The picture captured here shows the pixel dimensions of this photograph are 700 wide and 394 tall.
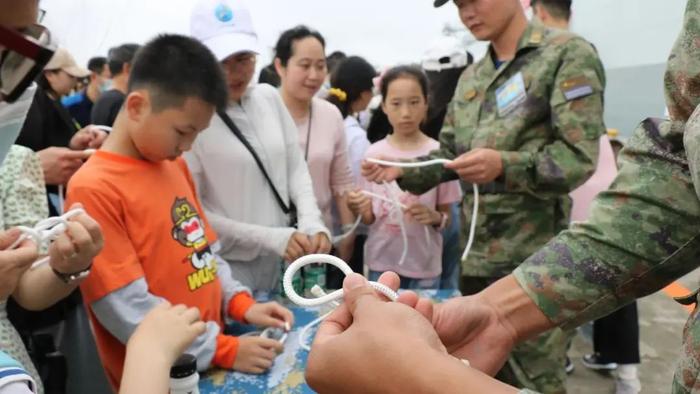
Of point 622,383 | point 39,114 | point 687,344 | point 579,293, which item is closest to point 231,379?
point 579,293

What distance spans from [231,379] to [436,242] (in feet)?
4.43

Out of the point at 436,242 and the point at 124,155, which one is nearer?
the point at 124,155

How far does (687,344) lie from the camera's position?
71 centimetres

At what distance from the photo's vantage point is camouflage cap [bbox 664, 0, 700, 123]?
0.80 meters

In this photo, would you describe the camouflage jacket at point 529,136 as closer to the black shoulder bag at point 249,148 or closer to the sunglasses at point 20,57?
the black shoulder bag at point 249,148

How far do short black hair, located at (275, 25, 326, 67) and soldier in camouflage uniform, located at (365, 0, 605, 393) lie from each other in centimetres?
77

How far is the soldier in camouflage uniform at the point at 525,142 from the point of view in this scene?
5.72 feet

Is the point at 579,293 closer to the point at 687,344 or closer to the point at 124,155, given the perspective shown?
the point at 687,344

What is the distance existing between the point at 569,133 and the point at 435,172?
1.62 ft

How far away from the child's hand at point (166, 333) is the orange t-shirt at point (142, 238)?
0.20 m

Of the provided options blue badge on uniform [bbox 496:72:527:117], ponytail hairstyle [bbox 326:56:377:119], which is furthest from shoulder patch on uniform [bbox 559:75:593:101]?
ponytail hairstyle [bbox 326:56:377:119]

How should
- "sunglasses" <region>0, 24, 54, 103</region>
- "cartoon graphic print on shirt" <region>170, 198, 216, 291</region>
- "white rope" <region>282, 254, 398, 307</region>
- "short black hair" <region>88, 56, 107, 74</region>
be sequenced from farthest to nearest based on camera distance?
"short black hair" <region>88, 56, 107, 74</region>
"cartoon graphic print on shirt" <region>170, 198, 216, 291</region>
"white rope" <region>282, 254, 398, 307</region>
"sunglasses" <region>0, 24, 54, 103</region>

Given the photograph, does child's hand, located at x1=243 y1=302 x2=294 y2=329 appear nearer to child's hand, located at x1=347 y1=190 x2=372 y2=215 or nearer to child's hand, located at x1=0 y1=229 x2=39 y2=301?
child's hand, located at x1=0 y1=229 x2=39 y2=301

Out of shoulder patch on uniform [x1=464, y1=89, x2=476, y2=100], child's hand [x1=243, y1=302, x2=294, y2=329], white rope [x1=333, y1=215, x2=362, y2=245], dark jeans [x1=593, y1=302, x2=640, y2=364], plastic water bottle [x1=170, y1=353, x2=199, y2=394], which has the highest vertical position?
shoulder patch on uniform [x1=464, y1=89, x2=476, y2=100]
